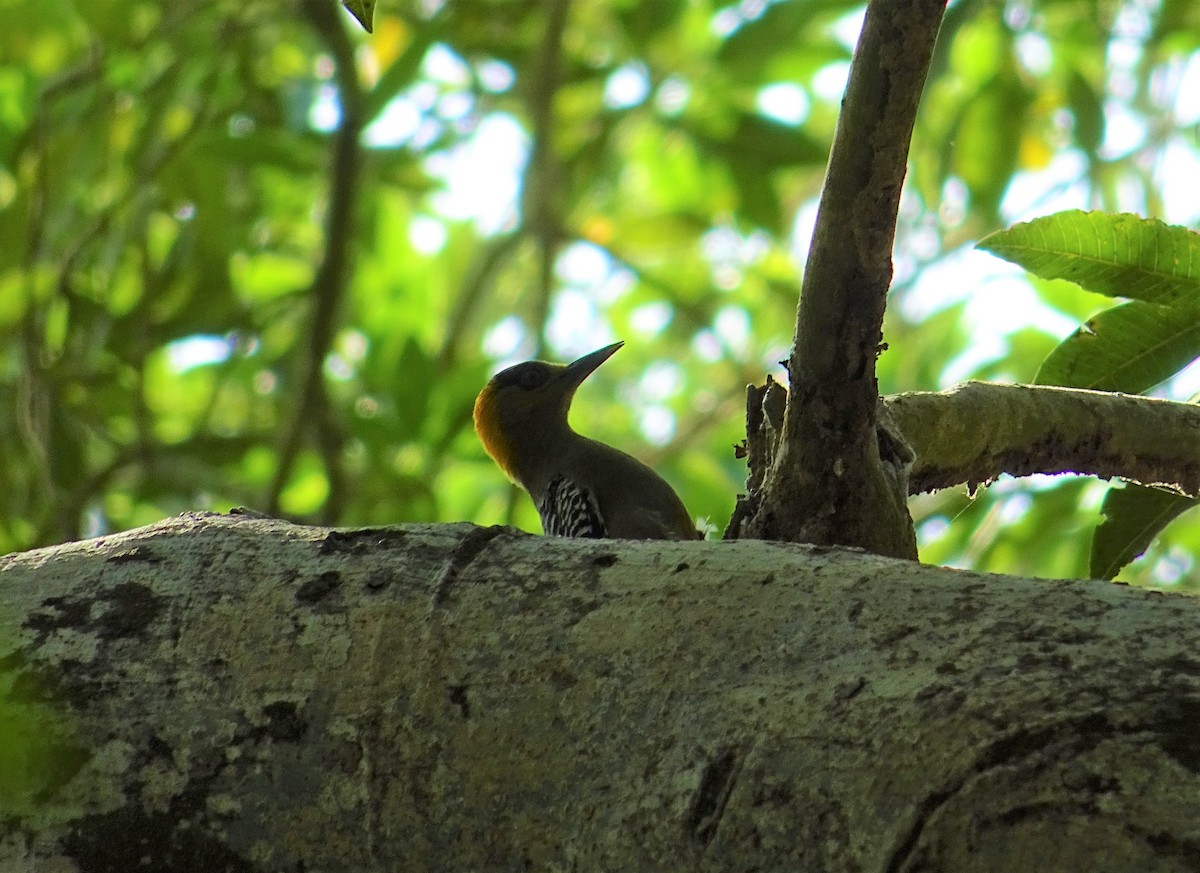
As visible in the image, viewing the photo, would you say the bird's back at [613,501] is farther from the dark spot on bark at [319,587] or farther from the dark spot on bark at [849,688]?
the dark spot on bark at [849,688]

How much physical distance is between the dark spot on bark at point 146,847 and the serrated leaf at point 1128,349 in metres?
2.08

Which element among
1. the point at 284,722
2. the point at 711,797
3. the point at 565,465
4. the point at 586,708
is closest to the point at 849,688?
the point at 711,797

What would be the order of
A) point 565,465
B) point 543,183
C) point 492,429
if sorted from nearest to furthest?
point 565,465 → point 492,429 → point 543,183

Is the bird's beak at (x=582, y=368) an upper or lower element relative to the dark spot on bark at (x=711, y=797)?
upper

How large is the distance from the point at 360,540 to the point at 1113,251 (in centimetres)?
164

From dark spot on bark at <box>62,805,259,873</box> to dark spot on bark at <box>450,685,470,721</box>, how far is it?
0.30 meters

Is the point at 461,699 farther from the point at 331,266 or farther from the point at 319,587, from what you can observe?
the point at 331,266

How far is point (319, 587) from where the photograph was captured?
1796mm

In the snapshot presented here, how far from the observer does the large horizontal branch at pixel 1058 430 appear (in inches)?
111

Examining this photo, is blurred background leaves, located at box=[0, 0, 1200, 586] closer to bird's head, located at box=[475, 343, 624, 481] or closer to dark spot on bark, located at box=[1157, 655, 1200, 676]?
bird's head, located at box=[475, 343, 624, 481]

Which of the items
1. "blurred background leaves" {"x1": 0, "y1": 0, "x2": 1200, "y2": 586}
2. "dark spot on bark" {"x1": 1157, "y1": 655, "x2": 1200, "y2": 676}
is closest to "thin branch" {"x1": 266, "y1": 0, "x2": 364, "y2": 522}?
"blurred background leaves" {"x1": 0, "y1": 0, "x2": 1200, "y2": 586}

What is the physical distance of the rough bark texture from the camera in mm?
1342

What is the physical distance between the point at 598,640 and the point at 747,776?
290mm

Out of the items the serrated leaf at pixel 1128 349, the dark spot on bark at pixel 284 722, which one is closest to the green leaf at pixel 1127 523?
the serrated leaf at pixel 1128 349
